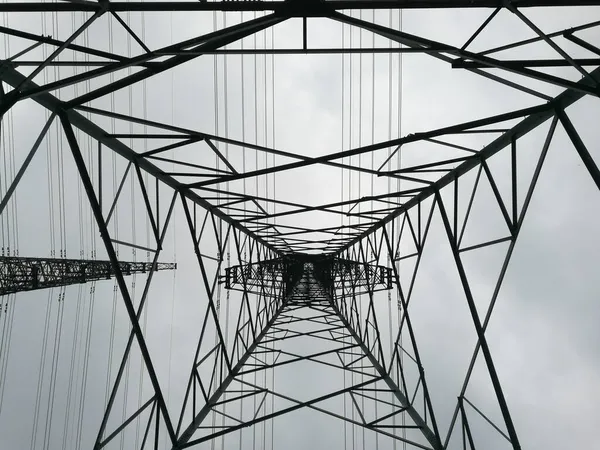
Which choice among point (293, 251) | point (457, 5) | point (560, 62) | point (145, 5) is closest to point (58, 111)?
point (145, 5)

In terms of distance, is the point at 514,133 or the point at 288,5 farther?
the point at 514,133

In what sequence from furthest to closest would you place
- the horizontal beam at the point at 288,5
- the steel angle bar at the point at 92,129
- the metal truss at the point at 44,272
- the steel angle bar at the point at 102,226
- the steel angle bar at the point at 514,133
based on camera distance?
the metal truss at the point at 44,272, the steel angle bar at the point at 102,226, the steel angle bar at the point at 514,133, the steel angle bar at the point at 92,129, the horizontal beam at the point at 288,5

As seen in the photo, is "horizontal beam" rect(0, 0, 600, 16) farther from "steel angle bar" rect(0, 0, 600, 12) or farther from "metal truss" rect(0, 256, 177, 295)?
"metal truss" rect(0, 256, 177, 295)

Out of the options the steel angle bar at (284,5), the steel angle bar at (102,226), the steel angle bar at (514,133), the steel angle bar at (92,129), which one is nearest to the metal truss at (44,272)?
the steel angle bar at (92,129)

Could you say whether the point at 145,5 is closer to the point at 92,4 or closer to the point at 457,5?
the point at 92,4

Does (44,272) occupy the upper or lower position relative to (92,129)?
lower

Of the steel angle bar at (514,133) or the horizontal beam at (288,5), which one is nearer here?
the horizontal beam at (288,5)

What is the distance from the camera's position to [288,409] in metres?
9.61

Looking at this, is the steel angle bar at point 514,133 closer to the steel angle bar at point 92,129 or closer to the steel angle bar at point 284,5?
the steel angle bar at point 284,5

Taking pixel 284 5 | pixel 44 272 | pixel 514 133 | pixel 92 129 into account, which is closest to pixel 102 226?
pixel 92 129

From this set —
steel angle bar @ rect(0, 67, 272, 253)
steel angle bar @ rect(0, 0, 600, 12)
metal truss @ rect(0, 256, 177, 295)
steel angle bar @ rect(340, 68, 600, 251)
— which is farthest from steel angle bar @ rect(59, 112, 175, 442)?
metal truss @ rect(0, 256, 177, 295)

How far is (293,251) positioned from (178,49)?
24417 mm

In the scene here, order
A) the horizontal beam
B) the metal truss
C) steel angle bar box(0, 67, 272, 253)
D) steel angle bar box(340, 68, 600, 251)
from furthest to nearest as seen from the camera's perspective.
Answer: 1. the metal truss
2. steel angle bar box(340, 68, 600, 251)
3. steel angle bar box(0, 67, 272, 253)
4. the horizontal beam

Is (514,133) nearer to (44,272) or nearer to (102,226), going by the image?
(102,226)
